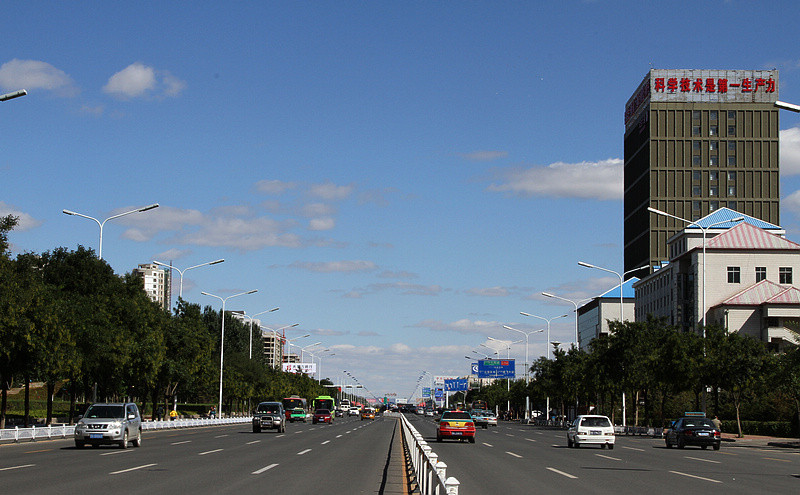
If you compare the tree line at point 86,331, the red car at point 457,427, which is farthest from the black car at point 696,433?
the tree line at point 86,331

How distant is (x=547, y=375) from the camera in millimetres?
96750

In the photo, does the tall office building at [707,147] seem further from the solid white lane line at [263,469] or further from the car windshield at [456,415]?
the solid white lane line at [263,469]

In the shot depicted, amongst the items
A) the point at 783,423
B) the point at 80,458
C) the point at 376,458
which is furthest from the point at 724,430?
the point at 80,458

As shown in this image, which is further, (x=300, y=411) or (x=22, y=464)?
(x=300, y=411)

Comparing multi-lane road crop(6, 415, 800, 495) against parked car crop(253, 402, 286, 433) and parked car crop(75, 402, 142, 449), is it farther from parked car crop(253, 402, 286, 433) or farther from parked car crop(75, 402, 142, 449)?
parked car crop(253, 402, 286, 433)

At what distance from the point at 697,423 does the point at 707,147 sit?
4366 inches

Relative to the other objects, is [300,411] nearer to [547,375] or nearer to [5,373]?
[547,375]

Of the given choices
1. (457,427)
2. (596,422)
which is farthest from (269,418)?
(596,422)

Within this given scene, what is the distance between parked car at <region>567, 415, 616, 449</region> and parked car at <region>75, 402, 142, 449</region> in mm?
18271

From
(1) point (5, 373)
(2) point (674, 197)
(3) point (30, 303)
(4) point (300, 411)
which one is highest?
(2) point (674, 197)

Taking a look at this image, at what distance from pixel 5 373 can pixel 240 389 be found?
182 ft

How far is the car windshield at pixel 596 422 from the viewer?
129 ft

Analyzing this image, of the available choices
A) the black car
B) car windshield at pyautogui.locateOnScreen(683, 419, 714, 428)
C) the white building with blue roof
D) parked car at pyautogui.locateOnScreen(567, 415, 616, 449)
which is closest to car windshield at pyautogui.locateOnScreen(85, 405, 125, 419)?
parked car at pyautogui.locateOnScreen(567, 415, 616, 449)

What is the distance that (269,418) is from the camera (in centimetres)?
5369
